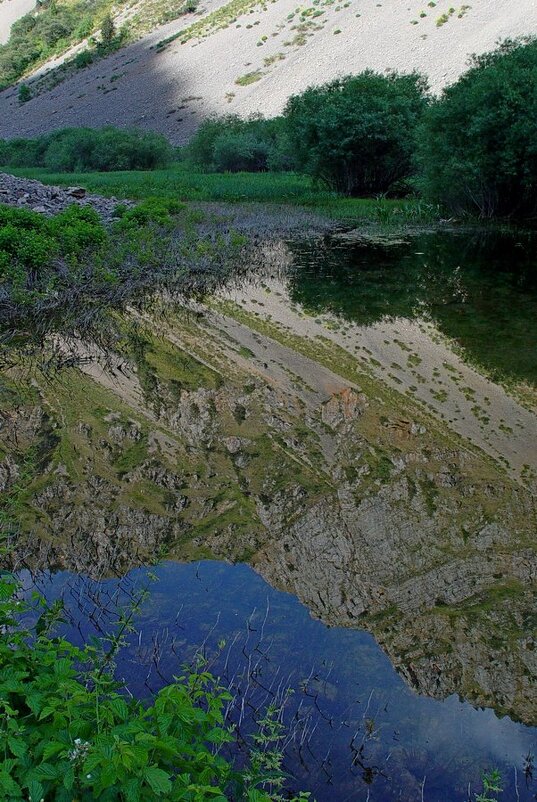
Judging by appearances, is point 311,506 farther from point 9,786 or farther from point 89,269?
point 89,269

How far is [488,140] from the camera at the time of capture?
21.4m

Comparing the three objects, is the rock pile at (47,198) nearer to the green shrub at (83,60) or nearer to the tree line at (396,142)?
the tree line at (396,142)

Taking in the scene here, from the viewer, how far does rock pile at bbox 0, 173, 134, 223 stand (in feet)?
62.2

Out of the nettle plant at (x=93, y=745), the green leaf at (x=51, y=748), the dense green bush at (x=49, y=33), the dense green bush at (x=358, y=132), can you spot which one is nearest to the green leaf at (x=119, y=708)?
the nettle plant at (x=93, y=745)

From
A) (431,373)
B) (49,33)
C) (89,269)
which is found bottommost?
(431,373)

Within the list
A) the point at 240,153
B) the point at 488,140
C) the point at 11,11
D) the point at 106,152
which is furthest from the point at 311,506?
the point at 11,11

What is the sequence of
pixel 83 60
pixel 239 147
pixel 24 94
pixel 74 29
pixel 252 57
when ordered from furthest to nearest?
pixel 74 29 < pixel 83 60 < pixel 24 94 < pixel 252 57 < pixel 239 147

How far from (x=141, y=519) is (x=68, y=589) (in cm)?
107

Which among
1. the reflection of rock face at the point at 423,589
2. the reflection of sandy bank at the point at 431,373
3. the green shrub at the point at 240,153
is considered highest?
the reflection of rock face at the point at 423,589

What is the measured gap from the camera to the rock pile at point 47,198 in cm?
1895

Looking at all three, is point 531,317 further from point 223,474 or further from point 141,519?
point 141,519

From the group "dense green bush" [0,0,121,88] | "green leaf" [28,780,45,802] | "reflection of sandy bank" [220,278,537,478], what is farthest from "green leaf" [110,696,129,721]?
"dense green bush" [0,0,121,88]

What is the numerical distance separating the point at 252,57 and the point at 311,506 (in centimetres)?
6388

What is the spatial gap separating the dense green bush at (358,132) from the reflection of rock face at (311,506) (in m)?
22.6
